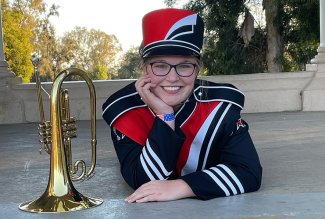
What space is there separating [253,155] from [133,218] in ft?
2.27

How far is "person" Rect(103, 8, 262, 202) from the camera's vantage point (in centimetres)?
253

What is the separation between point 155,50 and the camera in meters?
2.52

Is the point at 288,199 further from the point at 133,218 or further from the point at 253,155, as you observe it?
the point at 133,218

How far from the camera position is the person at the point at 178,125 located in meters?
2.53

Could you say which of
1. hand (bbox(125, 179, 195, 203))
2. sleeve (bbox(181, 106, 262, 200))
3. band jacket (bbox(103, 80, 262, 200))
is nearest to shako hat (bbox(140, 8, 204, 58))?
band jacket (bbox(103, 80, 262, 200))

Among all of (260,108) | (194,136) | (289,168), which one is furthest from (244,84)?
(194,136)

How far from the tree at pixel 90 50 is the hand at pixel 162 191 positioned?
41174 mm

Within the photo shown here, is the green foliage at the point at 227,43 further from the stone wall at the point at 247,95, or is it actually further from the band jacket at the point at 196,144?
the band jacket at the point at 196,144

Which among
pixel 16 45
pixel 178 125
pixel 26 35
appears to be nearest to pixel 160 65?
pixel 178 125

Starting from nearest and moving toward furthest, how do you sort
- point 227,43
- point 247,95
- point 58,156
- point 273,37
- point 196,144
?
point 58,156 < point 196,144 < point 247,95 < point 273,37 < point 227,43

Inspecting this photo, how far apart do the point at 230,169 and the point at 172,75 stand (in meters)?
0.48

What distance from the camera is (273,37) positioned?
63.3 feet

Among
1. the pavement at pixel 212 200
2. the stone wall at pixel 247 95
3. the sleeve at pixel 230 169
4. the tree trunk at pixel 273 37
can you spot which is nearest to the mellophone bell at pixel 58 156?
the pavement at pixel 212 200

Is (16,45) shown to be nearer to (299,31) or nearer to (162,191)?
(299,31)
